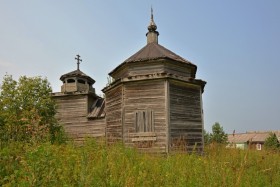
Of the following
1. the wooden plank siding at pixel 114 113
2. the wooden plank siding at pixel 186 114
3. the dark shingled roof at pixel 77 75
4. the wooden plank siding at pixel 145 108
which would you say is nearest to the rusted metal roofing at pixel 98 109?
the dark shingled roof at pixel 77 75

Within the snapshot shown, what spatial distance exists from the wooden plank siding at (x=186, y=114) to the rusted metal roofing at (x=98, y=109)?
8.07 m

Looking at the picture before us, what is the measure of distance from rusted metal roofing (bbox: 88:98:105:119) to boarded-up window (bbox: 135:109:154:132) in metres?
6.69

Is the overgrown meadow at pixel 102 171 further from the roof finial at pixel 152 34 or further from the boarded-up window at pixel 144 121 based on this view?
the roof finial at pixel 152 34

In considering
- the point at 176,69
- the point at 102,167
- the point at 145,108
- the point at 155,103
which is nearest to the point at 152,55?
the point at 176,69

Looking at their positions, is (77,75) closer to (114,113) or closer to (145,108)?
(114,113)

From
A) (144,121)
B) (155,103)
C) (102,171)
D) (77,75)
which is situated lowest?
(102,171)

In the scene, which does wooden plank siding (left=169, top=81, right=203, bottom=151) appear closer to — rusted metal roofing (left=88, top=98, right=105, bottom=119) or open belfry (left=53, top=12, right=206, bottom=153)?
open belfry (left=53, top=12, right=206, bottom=153)

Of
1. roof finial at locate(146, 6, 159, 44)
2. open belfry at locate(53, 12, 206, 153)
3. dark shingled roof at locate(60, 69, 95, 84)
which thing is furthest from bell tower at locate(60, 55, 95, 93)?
roof finial at locate(146, 6, 159, 44)

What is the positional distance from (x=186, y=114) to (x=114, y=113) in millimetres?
4842

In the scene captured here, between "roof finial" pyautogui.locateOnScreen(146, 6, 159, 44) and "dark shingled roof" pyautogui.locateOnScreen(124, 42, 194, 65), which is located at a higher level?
"roof finial" pyautogui.locateOnScreen(146, 6, 159, 44)

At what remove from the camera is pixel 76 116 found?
21359 millimetres

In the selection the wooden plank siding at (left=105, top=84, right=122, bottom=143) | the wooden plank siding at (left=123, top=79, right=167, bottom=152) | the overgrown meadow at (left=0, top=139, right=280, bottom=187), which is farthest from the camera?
→ the wooden plank siding at (left=105, top=84, right=122, bottom=143)

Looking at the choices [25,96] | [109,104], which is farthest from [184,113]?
[25,96]

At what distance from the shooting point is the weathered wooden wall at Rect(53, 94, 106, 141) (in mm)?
20567
